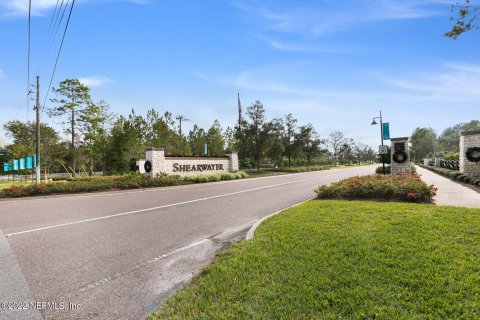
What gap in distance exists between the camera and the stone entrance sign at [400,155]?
720 inches

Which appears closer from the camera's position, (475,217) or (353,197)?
(475,217)

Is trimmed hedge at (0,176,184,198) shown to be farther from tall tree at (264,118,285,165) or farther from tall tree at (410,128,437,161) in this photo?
tall tree at (410,128,437,161)

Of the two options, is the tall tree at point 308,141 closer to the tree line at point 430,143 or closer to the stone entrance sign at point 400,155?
the stone entrance sign at point 400,155

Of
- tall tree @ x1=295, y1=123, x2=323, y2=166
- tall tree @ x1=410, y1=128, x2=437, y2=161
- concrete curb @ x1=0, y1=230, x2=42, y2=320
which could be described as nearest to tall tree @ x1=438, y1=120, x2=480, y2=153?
tall tree @ x1=410, y1=128, x2=437, y2=161

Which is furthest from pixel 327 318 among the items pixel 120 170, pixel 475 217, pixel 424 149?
pixel 424 149

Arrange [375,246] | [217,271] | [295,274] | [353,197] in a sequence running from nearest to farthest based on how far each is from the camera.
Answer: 1. [295,274]
2. [217,271]
3. [375,246]
4. [353,197]

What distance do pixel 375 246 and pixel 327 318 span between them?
85.6 inches

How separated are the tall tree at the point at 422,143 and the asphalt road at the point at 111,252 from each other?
119071mm

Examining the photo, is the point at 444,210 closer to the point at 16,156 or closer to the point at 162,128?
the point at 162,128

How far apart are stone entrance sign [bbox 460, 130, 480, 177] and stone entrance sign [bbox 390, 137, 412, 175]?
3.35 meters

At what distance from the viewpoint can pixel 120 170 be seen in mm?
33031

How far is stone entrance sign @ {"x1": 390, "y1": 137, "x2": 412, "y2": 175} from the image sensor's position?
18297 millimetres

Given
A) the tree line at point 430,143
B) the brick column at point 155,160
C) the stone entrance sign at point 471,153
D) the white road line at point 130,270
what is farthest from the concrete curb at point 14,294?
the tree line at point 430,143

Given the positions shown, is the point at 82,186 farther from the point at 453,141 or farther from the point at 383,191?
the point at 453,141
